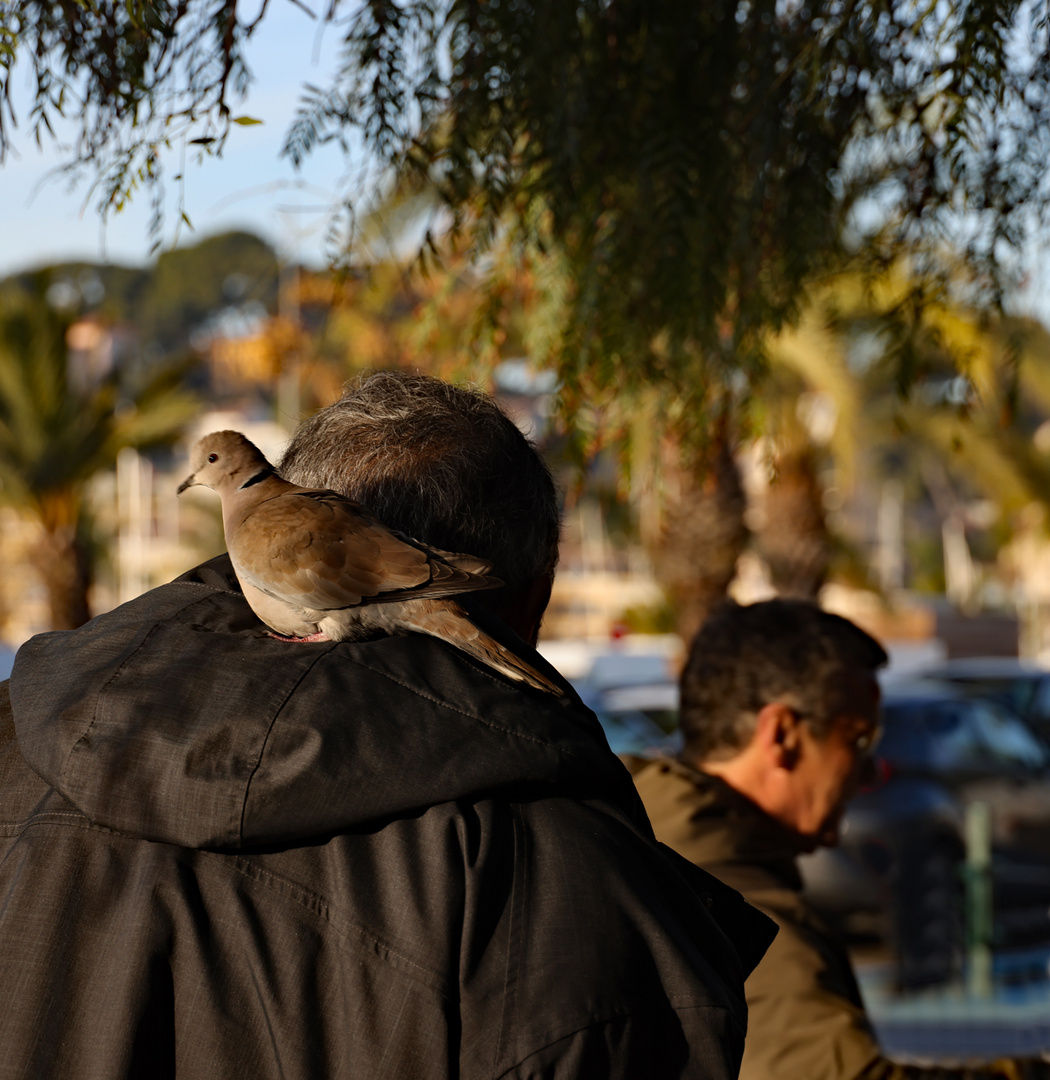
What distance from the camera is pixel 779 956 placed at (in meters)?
2.14

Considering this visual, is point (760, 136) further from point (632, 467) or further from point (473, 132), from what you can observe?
point (632, 467)

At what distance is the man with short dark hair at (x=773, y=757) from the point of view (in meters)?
2.30

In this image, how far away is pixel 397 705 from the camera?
1233 millimetres

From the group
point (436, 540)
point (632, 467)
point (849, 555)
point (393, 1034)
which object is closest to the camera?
point (393, 1034)

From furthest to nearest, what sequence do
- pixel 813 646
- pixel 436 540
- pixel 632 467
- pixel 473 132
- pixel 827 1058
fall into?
pixel 632 467, pixel 473 132, pixel 813 646, pixel 827 1058, pixel 436 540

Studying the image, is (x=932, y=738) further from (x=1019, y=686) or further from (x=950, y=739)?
(x=1019, y=686)

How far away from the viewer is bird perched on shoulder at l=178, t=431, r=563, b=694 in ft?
4.92

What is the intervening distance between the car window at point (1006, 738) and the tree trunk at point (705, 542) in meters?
4.19

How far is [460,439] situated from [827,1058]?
4.32 ft

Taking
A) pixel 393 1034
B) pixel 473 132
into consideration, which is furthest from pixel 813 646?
pixel 393 1034

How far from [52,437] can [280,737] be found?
614 inches

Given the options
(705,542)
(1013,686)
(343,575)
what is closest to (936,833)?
(1013,686)

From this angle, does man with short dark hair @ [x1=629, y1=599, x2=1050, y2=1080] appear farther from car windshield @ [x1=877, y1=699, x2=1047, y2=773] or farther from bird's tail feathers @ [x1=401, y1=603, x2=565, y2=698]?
car windshield @ [x1=877, y1=699, x2=1047, y2=773]

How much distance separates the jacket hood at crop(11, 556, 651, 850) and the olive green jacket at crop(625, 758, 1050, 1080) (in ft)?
3.07
